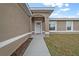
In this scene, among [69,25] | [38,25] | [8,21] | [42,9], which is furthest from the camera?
[69,25]

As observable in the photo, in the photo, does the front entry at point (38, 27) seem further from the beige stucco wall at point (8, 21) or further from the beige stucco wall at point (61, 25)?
the beige stucco wall at point (8, 21)

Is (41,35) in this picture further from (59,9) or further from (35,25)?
(59,9)

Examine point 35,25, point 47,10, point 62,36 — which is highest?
point 47,10

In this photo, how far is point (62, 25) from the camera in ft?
51.7

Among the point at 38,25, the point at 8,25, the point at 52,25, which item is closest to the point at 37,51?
the point at 8,25

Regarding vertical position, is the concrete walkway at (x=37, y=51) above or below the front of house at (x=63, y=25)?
below

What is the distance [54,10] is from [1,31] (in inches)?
408

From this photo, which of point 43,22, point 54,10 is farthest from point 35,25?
point 54,10

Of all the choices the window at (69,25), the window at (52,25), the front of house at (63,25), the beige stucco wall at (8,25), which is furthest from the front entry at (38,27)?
the beige stucco wall at (8,25)

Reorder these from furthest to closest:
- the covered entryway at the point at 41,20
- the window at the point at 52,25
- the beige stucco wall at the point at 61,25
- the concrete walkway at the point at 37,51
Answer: the beige stucco wall at the point at 61,25, the window at the point at 52,25, the covered entryway at the point at 41,20, the concrete walkway at the point at 37,51

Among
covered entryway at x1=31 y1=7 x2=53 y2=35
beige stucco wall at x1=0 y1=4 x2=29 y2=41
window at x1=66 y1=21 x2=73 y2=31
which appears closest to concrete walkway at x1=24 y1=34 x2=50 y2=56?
beige stucco wall at x1=0 y1=4 x2=29 y2=41

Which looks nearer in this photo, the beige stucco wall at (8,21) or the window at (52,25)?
the beige stucco wall at (8,21)

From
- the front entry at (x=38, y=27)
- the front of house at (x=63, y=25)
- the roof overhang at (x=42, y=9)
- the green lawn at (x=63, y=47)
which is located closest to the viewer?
the green lawn at (x=63, y=47)

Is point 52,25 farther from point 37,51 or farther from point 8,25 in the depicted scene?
point 8,25
